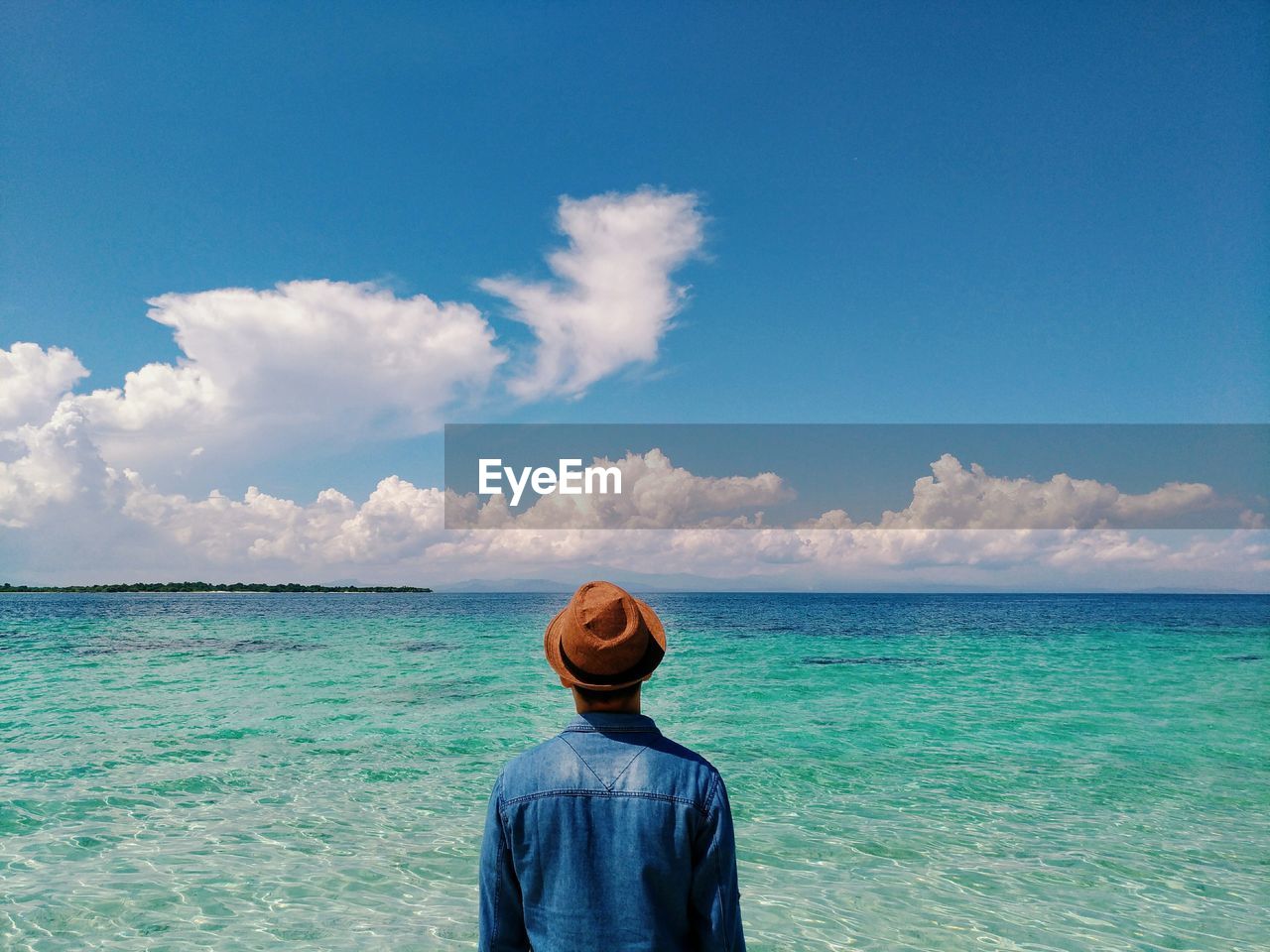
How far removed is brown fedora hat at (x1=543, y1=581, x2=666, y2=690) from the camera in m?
2.28

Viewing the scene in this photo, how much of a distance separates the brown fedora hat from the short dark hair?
0.06 feet

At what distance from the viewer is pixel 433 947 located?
5.52 m

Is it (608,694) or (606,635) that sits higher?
(606,635)

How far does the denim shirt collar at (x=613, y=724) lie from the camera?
2.28 meters

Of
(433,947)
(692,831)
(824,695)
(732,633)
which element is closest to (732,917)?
(692,831)

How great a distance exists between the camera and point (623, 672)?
229 cm

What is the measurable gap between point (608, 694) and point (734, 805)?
7746 millimetres

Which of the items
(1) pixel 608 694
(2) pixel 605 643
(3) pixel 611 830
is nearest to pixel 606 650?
(2) pixel 605 643

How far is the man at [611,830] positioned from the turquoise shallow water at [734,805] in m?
4.06

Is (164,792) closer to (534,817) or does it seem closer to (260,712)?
(260,712)

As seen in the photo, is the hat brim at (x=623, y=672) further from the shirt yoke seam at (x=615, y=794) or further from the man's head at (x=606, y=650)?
the shirt yoke seam at (x=615, y=794)

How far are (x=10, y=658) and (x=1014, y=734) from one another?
3243cm

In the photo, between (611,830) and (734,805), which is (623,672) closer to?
(611,830)

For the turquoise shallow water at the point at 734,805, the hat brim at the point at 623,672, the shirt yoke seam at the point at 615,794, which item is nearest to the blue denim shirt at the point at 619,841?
the shirt yoke seam at the point at 615,794
